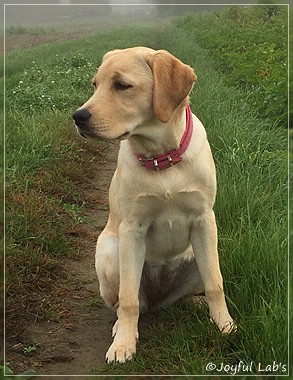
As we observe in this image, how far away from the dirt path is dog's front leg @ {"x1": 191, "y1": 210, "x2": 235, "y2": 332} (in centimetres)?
53

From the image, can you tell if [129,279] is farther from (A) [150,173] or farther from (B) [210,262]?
(A) [150,173]

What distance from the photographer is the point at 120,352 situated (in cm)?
276

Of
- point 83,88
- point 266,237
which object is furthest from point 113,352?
point 83,88

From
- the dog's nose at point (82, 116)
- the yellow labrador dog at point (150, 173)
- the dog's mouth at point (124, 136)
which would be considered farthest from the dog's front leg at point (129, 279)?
the dog's nose at point (82, 116)

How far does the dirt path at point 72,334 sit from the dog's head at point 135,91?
935 millimetres

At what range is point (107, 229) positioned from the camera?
3219 millimetres

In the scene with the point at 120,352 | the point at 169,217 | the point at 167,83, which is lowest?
the point at 120,352

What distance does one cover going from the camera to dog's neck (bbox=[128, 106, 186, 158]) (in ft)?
9.22

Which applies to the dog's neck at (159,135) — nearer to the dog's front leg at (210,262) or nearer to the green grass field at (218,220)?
the dog's front leg at (210,262)

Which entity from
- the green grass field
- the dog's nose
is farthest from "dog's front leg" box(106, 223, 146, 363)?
the dog's nose

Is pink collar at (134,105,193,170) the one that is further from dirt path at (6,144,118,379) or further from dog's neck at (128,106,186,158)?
dirt path at (6,144,118,379)

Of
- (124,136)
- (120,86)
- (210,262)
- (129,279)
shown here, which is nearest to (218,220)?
(210,262)

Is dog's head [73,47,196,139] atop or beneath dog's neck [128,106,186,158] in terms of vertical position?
atop

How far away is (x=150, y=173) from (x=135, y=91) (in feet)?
1.22
